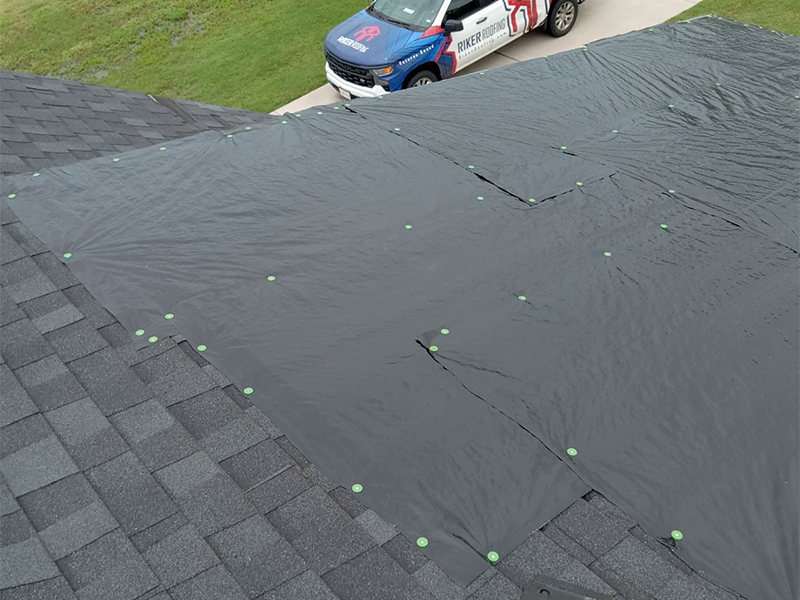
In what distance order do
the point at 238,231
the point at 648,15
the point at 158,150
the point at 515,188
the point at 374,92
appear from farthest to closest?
the point at 648,15, the point at 374,92, the point at 158,150, the point at 515,188, the point at 238,231

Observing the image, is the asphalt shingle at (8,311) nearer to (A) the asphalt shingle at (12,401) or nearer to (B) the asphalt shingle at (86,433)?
(A) the asphalt shingle at (12,401)

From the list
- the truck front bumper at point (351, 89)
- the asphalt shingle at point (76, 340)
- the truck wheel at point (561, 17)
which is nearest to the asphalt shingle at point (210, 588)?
the asphalt shingle at point (76, 340)

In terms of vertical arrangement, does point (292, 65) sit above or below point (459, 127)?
below

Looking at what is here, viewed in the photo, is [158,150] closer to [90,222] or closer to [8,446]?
[90,222]

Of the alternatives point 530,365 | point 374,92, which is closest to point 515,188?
point 530,365

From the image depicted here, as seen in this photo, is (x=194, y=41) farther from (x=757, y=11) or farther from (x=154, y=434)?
(x=154, y=434)

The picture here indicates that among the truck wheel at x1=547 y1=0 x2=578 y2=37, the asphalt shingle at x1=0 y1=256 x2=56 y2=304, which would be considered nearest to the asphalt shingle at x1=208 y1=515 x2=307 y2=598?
the asphalt shingle at x1=0 y1=256 x2=56 y2=304

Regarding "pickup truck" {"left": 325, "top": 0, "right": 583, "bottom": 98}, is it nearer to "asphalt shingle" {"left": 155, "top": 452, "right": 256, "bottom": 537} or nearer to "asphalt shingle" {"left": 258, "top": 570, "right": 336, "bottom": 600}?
"asphalt shingle" {"left": 155, "top": 452, "right": 256, "bottom": 537}
